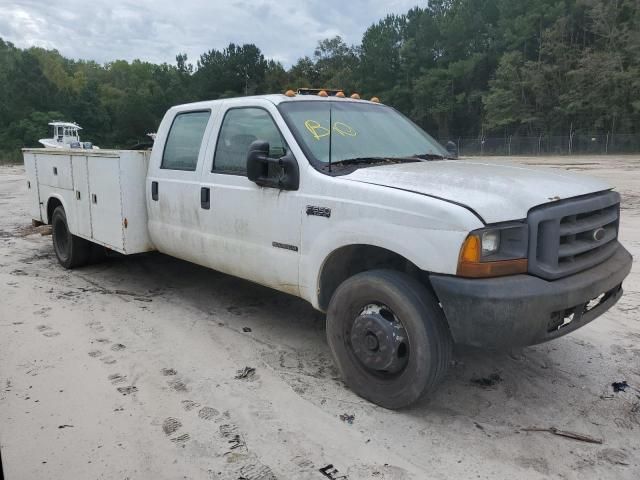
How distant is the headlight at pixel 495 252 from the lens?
9.69ft

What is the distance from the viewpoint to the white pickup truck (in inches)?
118

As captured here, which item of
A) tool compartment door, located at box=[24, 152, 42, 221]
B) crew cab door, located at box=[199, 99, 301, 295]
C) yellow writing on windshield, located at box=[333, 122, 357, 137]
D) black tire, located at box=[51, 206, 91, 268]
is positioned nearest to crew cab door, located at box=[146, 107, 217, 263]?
crew cab door, located at box=[199, 99, 301, 295]

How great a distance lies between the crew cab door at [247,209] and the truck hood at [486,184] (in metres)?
0.70

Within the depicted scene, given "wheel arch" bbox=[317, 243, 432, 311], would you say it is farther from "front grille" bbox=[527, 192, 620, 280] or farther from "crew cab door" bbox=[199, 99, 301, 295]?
"front grille" bbox=[527, 192, 620, 280]

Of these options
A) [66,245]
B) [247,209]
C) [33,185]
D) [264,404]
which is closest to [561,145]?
[33,185]

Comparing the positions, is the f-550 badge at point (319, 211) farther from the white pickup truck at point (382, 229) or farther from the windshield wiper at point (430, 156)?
the windshield wiper at point (430, 156)

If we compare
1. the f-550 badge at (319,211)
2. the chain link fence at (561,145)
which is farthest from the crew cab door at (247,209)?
the chain link fence at (561,145)

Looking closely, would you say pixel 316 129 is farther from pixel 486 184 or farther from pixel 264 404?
pixel 264 404

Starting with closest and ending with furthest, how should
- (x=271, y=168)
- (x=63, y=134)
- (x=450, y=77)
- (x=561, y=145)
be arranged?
(x=271, y=168) < (x=63, y=134) < (x=561, y=145) < (x=450, y=77)

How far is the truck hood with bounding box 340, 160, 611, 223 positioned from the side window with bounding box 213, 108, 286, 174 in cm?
82

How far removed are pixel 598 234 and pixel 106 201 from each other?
4.66 m

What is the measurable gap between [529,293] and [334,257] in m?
1.32

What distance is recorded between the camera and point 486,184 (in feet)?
10.9

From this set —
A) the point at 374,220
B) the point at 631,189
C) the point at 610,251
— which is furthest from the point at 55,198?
the point at 631,189
